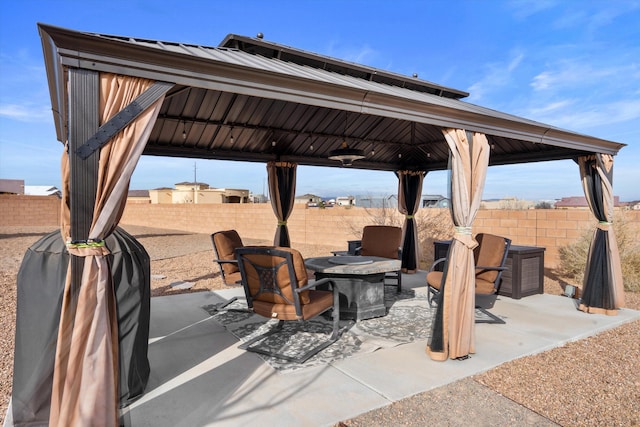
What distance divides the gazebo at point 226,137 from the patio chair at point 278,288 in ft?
3.76

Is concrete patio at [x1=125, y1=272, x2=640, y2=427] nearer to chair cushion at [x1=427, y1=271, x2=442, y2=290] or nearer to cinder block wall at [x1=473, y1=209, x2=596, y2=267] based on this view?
chair cushion at [x1=427, y1=271, x2=442, y2=290]

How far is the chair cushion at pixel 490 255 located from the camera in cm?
450

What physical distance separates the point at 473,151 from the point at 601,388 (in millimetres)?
2152

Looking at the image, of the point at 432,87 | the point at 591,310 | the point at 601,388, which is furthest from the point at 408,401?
the point at 432,87

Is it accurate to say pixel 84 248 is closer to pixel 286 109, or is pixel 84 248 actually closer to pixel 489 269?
pixel 286 109

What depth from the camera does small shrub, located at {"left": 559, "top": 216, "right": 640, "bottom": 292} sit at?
6.19 metres

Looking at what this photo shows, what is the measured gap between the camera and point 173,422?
224 centimetres

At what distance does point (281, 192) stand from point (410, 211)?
2.72 meters

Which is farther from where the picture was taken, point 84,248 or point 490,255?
point 490,255

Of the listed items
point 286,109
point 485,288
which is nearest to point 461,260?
point 485,288

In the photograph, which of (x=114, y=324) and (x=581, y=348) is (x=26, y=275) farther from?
(x=581, y=348)

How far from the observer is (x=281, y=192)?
6.95m

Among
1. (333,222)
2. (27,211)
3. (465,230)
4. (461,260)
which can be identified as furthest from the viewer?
(27,211)

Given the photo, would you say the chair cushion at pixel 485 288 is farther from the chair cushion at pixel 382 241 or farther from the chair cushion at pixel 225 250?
the chair cushion at pixel 225 250
